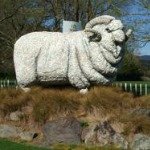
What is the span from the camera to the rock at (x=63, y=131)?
11.9 metres

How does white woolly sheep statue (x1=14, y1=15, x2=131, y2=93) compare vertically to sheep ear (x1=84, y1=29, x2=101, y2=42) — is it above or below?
below

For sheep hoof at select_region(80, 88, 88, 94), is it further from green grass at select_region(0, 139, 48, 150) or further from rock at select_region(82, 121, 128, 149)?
green grass at select_region(0, 139, 48, 150)

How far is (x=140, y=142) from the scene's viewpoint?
10.9 m

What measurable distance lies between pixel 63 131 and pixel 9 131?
1.55 m

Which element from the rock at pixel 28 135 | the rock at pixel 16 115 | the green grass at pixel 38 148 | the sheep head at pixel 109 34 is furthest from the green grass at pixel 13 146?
the sheep head at pixel 109 34

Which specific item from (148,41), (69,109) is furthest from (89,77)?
(148,41)

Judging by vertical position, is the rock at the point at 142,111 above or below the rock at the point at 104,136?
above

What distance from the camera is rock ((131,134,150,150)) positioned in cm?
1072

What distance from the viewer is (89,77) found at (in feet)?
46.0

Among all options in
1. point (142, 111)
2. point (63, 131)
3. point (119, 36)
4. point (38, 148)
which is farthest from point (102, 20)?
point (38, 148)

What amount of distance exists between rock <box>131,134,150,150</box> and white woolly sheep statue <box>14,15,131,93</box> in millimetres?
3227

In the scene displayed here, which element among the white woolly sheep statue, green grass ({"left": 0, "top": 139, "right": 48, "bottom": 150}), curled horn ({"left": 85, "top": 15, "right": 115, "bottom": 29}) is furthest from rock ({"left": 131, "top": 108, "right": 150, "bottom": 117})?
curled horn ({"left": 85, "top": 15, "right": 115, "bottom": 29})

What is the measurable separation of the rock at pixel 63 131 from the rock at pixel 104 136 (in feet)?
0.85

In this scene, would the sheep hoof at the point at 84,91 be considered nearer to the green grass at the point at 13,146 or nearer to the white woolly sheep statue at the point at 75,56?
the white woolly sheep statue at the point at 75,56
